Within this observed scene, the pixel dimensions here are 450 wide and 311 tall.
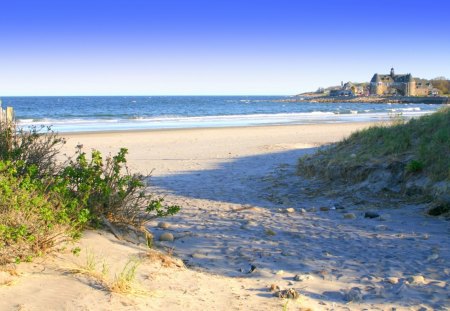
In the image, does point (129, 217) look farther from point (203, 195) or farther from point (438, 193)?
point (438, 193)

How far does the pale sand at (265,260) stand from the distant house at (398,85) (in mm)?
129701

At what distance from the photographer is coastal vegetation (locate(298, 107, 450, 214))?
8.13 m

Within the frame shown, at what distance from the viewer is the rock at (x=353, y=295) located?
14.3 ft

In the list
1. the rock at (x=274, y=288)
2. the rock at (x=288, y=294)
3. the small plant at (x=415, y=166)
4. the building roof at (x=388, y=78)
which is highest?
the building roof at (x=388, y=78)


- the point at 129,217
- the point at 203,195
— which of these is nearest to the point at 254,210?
the point at 203,195

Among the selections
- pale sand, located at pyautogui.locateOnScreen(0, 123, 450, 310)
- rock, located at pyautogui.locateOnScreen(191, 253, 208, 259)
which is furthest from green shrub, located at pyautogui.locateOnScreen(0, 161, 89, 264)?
rock, located at pyautogui.locateOnScreen(191, 253, 208, 259)

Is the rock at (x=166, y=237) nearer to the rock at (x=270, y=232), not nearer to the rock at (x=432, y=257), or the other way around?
the rock at (x=270, y=232)

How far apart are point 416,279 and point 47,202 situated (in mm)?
3778

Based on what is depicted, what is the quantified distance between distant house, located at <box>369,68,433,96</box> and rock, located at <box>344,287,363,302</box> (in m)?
133

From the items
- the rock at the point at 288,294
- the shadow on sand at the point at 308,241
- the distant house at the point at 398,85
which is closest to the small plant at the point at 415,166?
the shadow on sand at the point at 308,241

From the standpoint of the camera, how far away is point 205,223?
7.29 m

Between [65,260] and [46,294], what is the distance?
66 cm

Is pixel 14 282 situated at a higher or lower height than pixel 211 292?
higher

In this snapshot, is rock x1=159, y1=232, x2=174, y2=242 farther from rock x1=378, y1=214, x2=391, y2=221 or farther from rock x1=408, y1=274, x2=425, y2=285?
rock x1=378, y1=214, x2=391, y2=221
